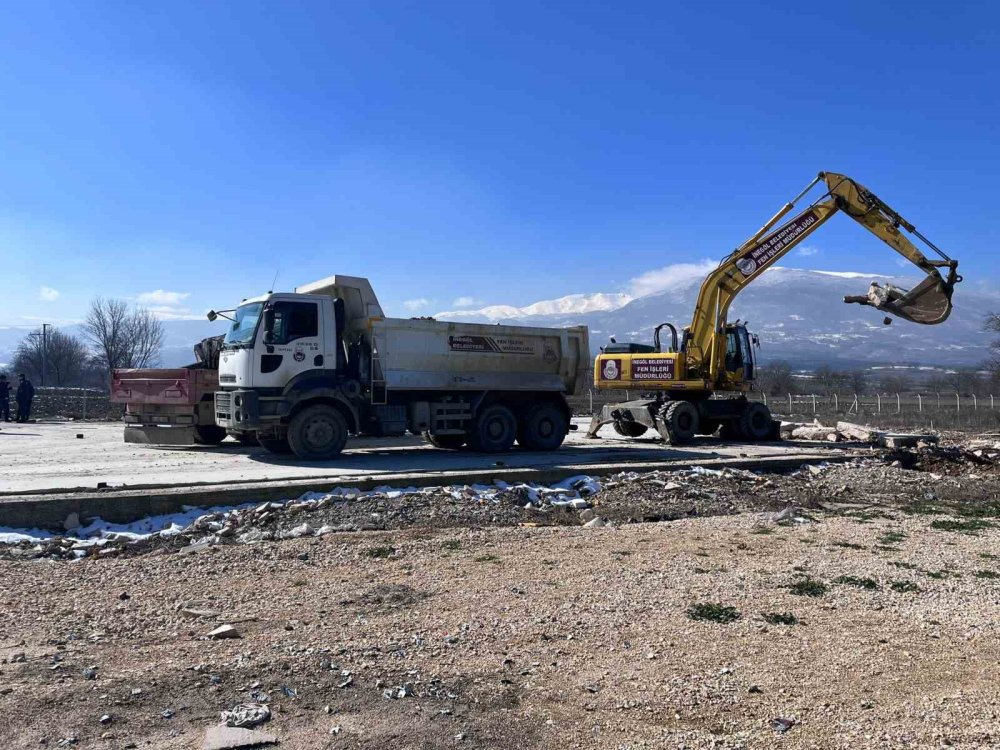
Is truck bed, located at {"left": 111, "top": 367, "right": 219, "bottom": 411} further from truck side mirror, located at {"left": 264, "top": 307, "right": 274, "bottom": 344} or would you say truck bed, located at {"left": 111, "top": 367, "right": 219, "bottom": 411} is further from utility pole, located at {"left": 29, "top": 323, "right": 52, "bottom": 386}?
utility pole, located at {"left": 29, "top": 323, "right": 52, "bottom": 386}

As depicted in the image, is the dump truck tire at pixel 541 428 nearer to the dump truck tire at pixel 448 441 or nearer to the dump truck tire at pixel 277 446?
the dump truck tire at pixel 448 441

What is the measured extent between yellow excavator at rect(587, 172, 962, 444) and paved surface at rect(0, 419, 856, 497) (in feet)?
2.09

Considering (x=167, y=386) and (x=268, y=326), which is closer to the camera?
(x=268, y=326)

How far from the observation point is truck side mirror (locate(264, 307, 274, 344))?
44.4 ft

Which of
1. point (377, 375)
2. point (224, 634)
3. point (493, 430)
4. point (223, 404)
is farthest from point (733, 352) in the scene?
point (224, 634)

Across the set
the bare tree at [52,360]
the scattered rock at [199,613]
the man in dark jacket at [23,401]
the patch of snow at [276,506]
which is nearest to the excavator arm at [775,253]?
the patch of snow at [276,506]

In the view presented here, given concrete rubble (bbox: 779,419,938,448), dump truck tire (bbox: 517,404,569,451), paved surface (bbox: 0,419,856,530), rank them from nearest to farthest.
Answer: paved surface (bbox: 0,419,856,530) → dump truck tire (bbox: 517,404,569,451) → concrete rubble (bbox: 779,419,938,448)

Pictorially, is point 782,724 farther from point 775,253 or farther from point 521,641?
point 775,253

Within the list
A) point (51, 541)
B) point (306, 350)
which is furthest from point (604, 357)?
point (51, 541)

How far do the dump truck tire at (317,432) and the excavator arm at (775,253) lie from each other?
27.7ft

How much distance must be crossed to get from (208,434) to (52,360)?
226ft

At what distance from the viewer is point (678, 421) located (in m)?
18.1

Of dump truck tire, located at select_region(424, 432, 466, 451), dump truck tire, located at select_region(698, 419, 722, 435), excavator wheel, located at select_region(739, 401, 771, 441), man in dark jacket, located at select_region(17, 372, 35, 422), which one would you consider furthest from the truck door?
man in dark jacket, located at select_region(17, 372, 35, 422)

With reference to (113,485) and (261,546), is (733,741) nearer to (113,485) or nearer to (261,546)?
(261,546)
